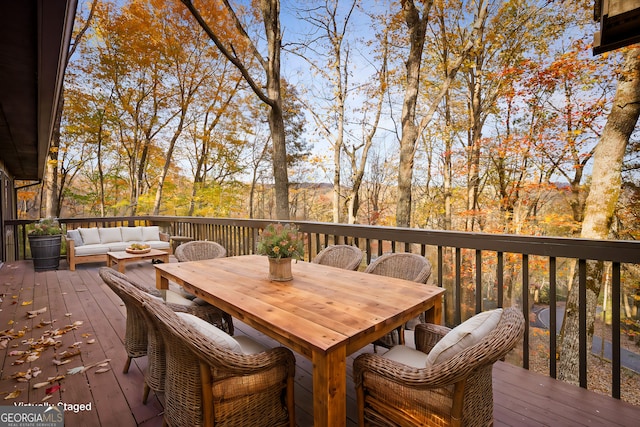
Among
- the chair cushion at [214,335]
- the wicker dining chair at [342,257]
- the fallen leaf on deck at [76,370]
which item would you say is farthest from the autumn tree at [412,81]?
the fallen leaf on deck at [76,370]

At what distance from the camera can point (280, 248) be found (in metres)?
2.08

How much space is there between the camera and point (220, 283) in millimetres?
2123

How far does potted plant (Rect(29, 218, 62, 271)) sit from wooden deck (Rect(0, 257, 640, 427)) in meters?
2.64

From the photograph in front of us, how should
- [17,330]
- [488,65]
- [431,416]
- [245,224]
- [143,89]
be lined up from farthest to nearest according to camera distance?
[143,89], [488,65], [245,224], [17,330], [431,416]

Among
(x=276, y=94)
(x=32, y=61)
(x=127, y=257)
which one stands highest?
(x=276, y=94)

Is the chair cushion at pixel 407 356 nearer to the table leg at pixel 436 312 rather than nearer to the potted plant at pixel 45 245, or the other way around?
the table leg at pixel 436 312

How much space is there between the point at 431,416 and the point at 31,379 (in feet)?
8.65

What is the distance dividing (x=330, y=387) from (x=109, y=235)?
22.8 feet

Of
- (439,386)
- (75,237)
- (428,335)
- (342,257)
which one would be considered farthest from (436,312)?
(75,237)

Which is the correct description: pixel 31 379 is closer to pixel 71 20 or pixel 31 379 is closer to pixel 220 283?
pixel 220 283

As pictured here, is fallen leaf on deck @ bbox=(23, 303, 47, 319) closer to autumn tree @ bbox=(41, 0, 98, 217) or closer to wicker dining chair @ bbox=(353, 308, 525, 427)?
wicker dining chair @ bbox=(353, 308, 525, 427)

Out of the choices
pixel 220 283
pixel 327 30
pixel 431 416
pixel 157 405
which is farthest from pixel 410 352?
pixel 327 30

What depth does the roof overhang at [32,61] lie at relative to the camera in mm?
1945

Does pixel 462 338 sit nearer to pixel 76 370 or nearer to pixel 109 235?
pixel 76 370
